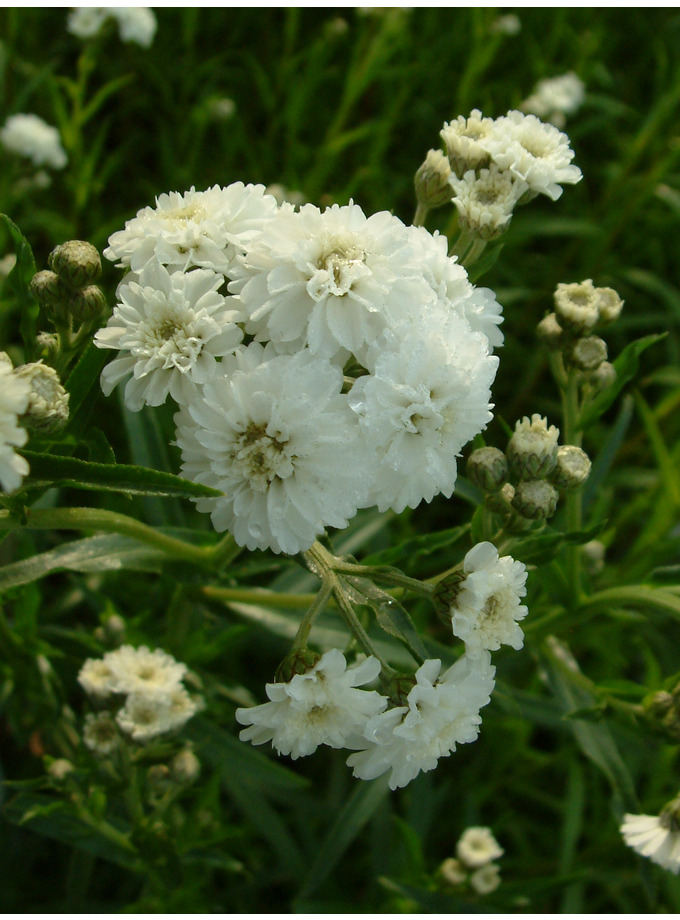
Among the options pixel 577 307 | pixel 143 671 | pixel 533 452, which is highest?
pixel 577 307

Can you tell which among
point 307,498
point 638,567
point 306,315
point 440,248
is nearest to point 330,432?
point 307,498

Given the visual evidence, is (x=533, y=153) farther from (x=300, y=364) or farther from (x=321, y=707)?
(x=321, y=707)

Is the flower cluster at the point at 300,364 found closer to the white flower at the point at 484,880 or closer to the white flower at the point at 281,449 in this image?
the white flower at the point at 281,449

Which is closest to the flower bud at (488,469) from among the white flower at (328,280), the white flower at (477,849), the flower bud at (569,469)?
the flower bud at (569,469)

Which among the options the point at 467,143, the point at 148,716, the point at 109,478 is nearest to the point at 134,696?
the point at 148,716

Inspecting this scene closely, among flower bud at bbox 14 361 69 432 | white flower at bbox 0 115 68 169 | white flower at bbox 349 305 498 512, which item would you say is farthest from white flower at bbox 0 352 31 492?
white flower at bbox 0 115 68 169

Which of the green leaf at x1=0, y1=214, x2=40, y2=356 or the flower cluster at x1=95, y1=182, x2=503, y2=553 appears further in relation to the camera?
the green leaf at x1=0, y1=214, x2=40, y2=356

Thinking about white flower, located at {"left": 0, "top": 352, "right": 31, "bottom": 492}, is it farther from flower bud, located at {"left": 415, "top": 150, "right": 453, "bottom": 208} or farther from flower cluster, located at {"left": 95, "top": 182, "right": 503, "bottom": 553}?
flower bud, located at {"left": 415, "top": 150, "right": 453, "bottom": 208}
